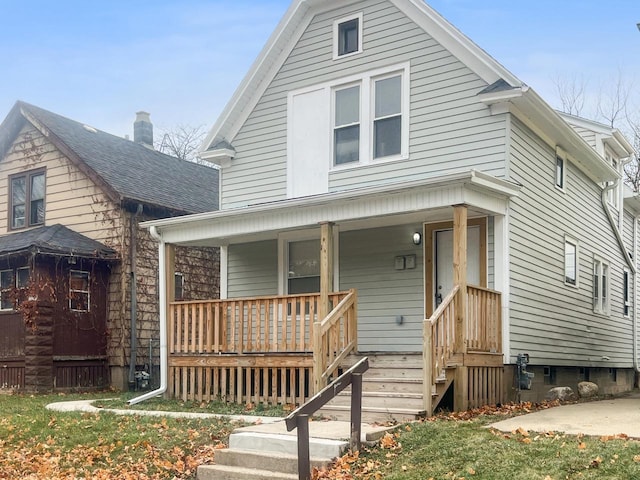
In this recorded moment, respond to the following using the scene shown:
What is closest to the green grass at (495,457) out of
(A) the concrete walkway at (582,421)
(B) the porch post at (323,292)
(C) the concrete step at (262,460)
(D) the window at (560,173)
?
(A) the concrete walkway at (582,421)

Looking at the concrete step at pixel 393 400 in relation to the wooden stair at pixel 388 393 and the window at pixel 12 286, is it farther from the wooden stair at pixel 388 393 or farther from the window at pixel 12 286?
the window at pixel 12 286

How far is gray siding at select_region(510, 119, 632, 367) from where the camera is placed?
12.3 meters

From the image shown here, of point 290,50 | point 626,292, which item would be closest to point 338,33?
point 290,50

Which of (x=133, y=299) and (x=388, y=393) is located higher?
(x=133, y=299)

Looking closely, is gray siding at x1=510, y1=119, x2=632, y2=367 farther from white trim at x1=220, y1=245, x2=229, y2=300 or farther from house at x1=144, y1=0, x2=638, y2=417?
white trim at x1=220, y1=245, x2=229, y2=300

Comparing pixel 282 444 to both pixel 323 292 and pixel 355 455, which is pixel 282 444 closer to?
pixel 355 455

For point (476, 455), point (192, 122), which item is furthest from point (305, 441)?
point (192, 122)

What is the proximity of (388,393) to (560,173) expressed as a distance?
→ 21.3 feet

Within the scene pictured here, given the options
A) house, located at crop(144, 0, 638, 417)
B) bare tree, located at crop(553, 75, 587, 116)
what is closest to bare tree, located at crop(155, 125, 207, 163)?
bare tree, located at crop(553, 75, 587, 116)

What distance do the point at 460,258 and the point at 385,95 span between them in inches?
162

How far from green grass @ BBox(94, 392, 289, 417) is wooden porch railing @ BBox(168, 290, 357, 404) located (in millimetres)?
256

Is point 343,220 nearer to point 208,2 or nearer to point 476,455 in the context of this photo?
point 208,2

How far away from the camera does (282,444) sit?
26.0 ft

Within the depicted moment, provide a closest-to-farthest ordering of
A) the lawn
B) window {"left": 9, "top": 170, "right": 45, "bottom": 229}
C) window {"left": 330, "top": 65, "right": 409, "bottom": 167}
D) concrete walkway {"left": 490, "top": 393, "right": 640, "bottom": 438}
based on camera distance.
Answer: the lawn
concrete walkway {"left": 490, "top": 393, "right": 640, "bottom": 438}
window {"left": 330, "top": 65, "right": 409, "bottom": 167}
window {"left": 9, "top": 170, "right": 45, "bottom": 229}
